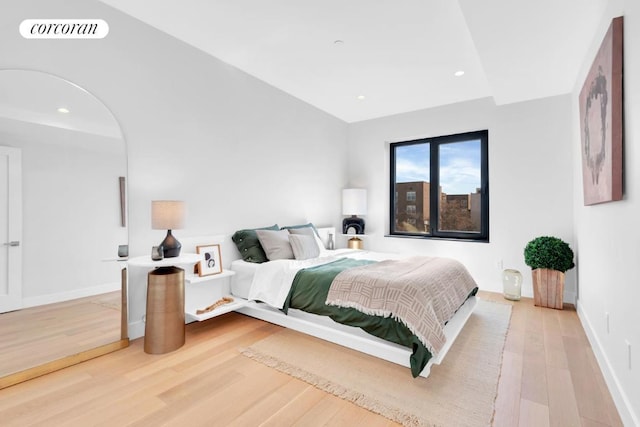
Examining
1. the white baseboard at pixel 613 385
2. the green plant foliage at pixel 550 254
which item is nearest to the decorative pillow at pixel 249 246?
the white baseboard at pixel 613 385

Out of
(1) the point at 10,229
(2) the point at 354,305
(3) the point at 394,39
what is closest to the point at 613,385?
(2) the point at 354,305

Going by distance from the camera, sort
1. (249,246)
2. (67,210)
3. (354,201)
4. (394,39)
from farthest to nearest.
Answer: (354,201) → (249,246) → (394,39) → (67,210)

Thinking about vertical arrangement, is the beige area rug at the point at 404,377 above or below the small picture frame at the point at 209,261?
below

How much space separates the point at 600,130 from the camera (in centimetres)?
202

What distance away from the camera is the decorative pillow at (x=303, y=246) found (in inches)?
135

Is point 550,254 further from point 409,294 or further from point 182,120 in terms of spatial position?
point 182,120

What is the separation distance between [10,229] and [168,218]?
3.11 feet

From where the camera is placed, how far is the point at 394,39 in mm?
2828

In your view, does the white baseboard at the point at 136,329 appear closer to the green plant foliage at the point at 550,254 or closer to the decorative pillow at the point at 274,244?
the decorative pillow at the point at 274,244

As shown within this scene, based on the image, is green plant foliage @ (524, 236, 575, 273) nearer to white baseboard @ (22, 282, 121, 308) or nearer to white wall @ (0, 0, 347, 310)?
white wall @ (0, 0, 347, 310)

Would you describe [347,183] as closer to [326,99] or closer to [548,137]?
[326,99]

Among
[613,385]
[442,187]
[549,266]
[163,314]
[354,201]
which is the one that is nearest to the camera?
[613,385]

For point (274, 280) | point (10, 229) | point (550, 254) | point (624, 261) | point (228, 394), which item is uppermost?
point (10, 229)

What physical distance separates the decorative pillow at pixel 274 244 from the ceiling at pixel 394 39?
1.89m
